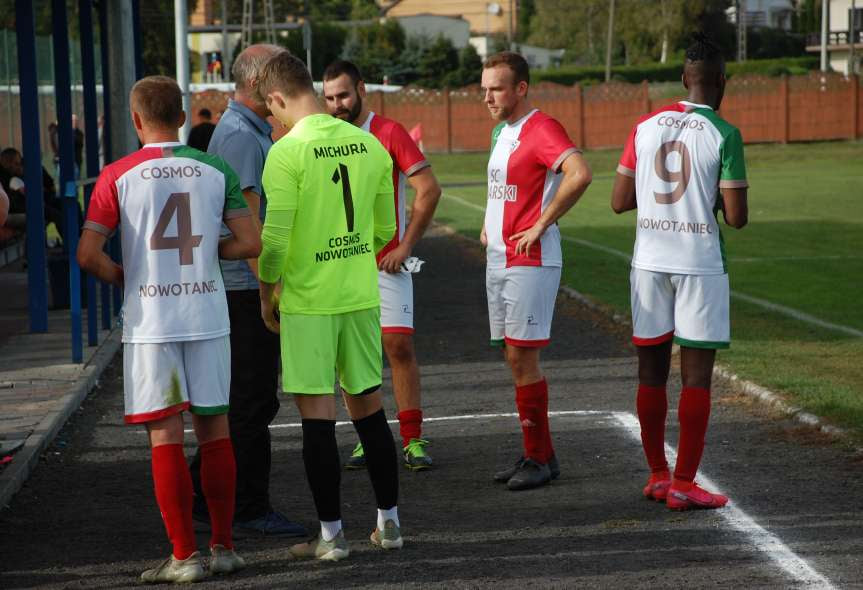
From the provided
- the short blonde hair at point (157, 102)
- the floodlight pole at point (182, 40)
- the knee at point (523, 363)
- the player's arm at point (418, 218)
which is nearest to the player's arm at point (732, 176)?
the knee at point (523, 363)

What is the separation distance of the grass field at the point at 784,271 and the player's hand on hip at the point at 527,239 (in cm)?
245

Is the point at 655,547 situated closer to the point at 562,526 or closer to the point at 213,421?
the point at 562,526

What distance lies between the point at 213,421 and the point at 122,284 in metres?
0.65

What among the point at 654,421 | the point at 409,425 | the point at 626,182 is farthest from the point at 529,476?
the point at 626,182

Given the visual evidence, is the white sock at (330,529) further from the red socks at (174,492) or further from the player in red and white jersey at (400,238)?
the player in red and white jersey at (400,238)

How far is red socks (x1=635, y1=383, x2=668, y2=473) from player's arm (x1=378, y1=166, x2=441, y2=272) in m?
1.43

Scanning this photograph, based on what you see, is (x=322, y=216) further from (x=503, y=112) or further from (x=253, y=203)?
(x=503, y=112)

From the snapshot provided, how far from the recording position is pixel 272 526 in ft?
20.4

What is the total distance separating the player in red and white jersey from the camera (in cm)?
723

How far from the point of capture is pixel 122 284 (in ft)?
17.9

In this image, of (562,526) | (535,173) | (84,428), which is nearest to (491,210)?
(535,173)

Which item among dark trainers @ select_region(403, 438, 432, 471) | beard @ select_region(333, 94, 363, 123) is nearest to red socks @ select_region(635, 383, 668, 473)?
dark trainers @ select_region(403, 438, 432, 471)

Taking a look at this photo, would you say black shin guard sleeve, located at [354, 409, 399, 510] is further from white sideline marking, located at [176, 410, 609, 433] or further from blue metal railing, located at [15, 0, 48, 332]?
blue metal railing, located at [15, 0, 48, 332]

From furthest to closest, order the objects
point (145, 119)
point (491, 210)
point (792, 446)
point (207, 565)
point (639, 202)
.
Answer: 1. point (792, 446)
2. point (491, 210)
3. point (639, 202)
4. point (207, 565)
5. point (145, 119)
